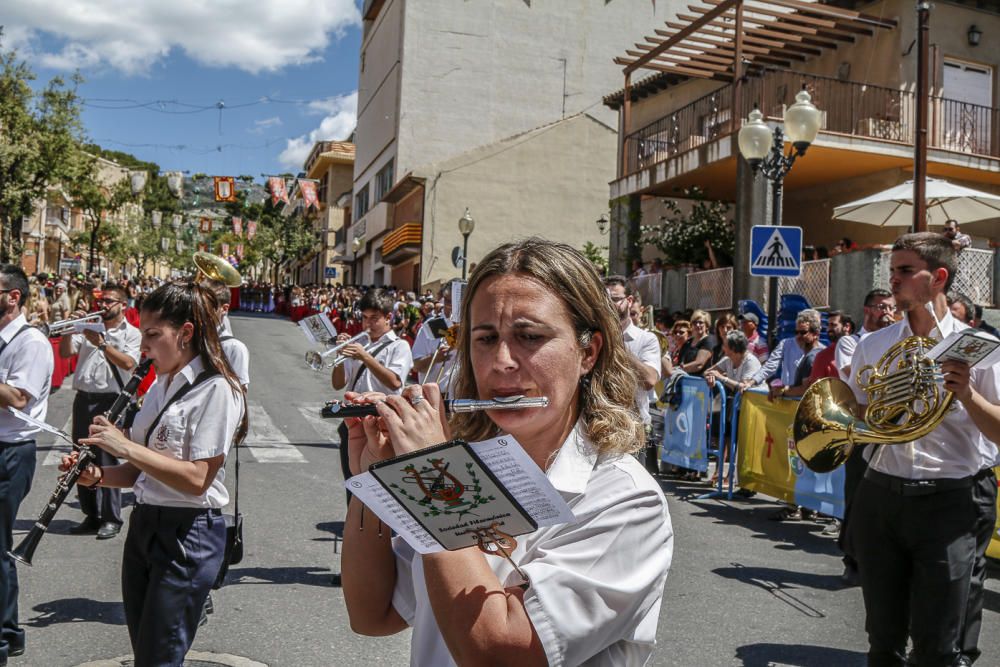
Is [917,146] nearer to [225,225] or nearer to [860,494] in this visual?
[860,494]

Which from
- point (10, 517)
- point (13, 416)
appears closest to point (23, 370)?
point (13, 416)

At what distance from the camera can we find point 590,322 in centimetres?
208

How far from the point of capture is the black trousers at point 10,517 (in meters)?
4.65

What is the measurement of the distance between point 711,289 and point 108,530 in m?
14.6

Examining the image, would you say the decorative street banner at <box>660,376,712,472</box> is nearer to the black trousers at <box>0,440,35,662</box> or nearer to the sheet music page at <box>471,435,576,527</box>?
the black trousers at <box>0,440,35,662</box>

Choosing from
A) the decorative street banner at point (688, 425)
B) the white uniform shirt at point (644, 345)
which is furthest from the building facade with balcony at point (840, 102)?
the white uniform shirt at point (644, 345)

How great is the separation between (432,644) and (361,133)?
50.6 meters

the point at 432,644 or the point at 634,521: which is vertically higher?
the point at 634,521

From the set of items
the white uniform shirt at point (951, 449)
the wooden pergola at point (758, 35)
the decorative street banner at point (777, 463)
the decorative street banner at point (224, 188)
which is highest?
the decorative street banner at point (224, 188)

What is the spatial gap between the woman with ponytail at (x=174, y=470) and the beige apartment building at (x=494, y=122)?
3235cm

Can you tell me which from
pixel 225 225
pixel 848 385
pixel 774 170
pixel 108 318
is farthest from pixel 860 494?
pixel 225 225

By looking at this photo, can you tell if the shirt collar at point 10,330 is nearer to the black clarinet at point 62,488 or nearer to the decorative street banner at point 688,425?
the black clarinet at point 62,488

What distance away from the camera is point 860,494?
4.11 metres

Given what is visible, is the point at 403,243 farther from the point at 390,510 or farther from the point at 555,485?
the point at 390,510
